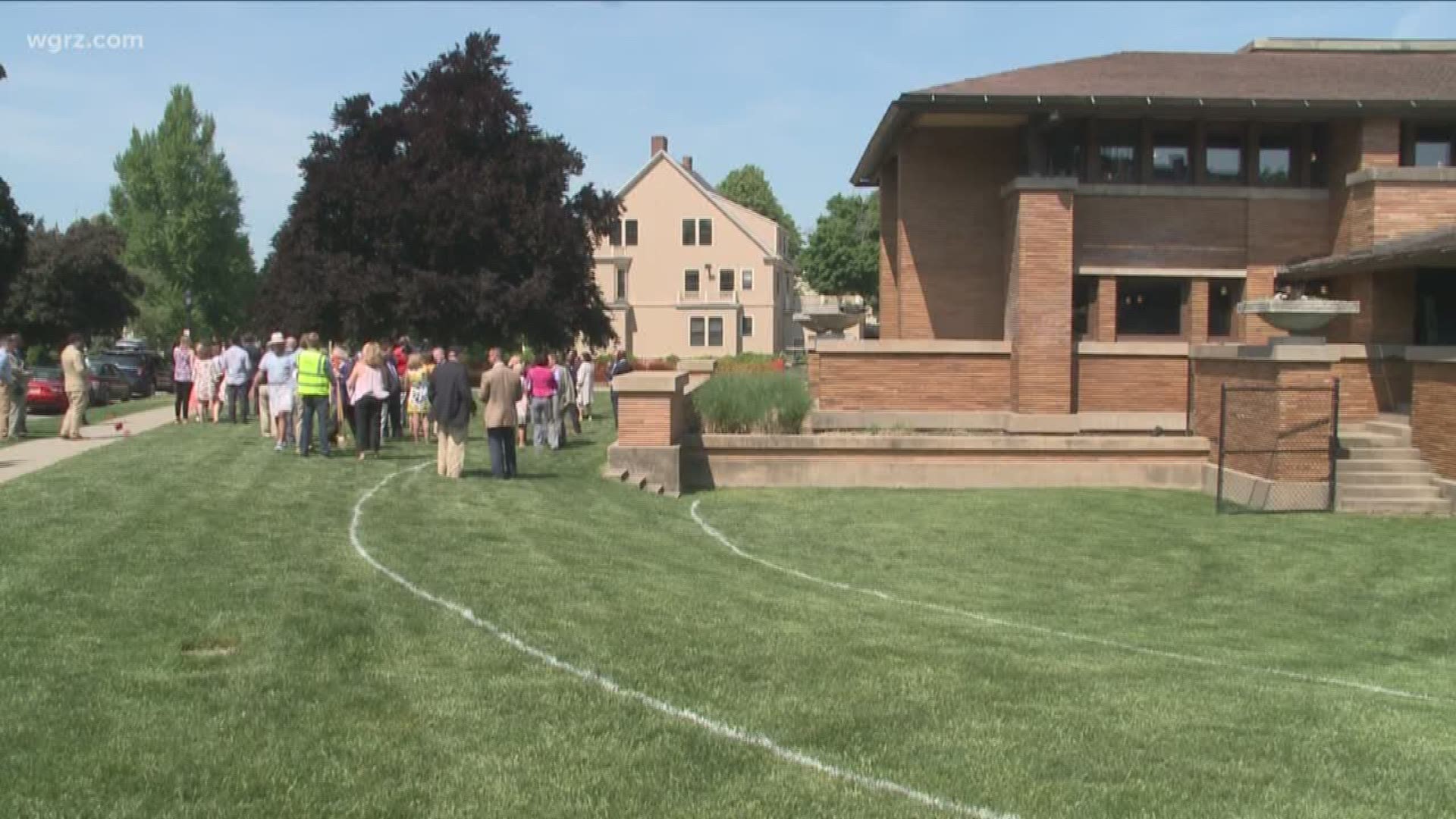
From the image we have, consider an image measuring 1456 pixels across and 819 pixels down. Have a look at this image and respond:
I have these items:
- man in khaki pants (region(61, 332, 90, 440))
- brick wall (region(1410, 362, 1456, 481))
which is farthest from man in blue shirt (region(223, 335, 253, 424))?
brick wall (region(1410, 362, 1456, 481))

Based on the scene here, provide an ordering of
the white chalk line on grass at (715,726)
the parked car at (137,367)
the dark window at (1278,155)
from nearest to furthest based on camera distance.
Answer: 1. the white chalk line on grass at (715,726)
2. the dark window at (1278,155)
3. the parked car at (137,367)

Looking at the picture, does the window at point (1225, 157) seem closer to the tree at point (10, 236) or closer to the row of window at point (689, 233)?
the tree at point (10, 236)

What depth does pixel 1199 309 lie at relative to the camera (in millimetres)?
24922

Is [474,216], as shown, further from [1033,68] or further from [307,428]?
[307,428]

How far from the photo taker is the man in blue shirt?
82.2ft

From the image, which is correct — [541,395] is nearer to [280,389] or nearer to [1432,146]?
[280,389]

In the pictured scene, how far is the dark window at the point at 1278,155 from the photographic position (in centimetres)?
2523

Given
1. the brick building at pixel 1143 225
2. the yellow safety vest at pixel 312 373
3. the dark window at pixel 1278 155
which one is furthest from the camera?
the dark window at pixel 1278 155

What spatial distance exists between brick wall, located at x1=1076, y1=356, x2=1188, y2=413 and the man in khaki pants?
17.8m

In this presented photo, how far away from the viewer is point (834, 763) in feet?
19.0

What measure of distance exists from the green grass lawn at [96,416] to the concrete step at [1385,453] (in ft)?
71.1

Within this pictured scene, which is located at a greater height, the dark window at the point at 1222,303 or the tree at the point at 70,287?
the tree at the point at 70,287

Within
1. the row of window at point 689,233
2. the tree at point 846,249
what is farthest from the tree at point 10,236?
the tree at point 846,249

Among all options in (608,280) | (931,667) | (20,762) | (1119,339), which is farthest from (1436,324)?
(608,280)
